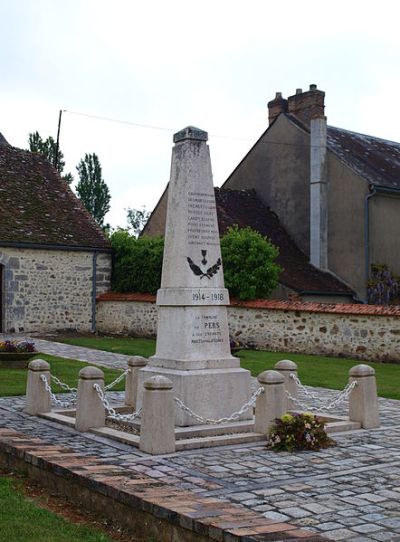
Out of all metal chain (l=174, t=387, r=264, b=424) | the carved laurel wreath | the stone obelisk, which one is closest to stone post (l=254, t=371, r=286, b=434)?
metal chain (l=174, t=387, r=264, b=424)

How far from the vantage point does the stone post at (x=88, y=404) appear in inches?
318

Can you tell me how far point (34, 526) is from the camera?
5145 mm

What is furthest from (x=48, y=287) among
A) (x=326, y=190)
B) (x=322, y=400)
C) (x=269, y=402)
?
(x=269, y=402)

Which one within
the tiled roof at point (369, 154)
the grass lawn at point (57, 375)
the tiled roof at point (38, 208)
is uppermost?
the tiled roof at point (369, 154)

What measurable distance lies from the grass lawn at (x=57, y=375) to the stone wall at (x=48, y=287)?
7872 millimetres

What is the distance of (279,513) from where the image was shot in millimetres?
5035

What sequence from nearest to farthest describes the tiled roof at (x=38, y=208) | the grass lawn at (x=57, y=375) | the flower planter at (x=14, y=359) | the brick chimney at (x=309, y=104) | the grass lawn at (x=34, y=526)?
the grass lawn at (x=34, y=526), the grass lawn at (x=57, y=375), the flower planter at (x=14, y=359), the tiled roof at (x=38, y=208), the brick chimney at (x=309, y=104)

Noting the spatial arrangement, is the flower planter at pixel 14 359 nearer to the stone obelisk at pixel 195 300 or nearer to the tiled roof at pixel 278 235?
the stone obelisk at pixel 195 300

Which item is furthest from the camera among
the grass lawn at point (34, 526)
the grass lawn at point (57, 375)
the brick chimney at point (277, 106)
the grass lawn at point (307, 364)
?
the brick chimney at point (277, 106)

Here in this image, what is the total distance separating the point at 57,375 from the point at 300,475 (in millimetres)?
7201

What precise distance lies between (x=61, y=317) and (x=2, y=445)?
55.0ft

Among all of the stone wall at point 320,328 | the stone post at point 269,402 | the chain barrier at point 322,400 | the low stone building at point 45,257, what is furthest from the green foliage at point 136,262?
the stone post at point 269,402

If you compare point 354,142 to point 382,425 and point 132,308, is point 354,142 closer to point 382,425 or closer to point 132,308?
point 132,308

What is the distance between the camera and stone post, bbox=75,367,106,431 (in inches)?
318
